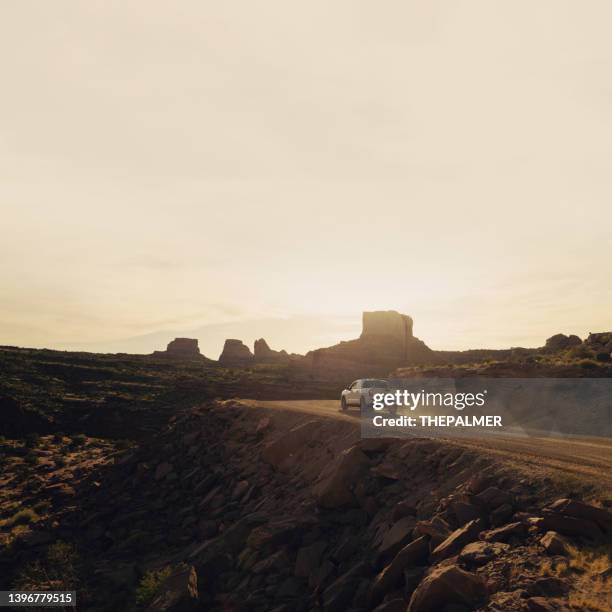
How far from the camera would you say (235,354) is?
159m

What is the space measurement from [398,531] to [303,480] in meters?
7.83

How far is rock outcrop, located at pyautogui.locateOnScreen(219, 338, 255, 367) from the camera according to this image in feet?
502

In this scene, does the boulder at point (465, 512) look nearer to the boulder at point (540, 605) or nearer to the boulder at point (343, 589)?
the boulder at point (343, 589)

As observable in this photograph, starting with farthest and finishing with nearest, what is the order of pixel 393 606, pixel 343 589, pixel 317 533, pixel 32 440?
pixel 32 440 < pixel 317 533 < pixel 343 589 < pixel 393 606

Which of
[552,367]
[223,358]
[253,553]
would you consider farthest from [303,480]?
[223,358]

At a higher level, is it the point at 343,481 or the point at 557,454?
the point at 557,454

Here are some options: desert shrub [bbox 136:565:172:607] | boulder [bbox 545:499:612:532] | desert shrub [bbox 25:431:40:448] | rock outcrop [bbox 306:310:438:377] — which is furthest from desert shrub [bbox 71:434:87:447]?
rock outcrop [bbox 306:310:438:377]

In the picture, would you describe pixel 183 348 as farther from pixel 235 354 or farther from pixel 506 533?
pixel 506 533

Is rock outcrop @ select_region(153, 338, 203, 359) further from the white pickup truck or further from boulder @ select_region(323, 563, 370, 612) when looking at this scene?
boulder @ select_region(323, 563, 370, 612)

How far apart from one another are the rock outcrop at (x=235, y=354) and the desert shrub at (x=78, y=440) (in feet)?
340

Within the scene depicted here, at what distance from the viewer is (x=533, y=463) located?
13.3 metres

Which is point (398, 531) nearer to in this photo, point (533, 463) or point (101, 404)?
point (533, 463)

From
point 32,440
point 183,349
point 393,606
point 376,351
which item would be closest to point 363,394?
point 393,606

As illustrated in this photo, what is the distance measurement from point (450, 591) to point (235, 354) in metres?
152
